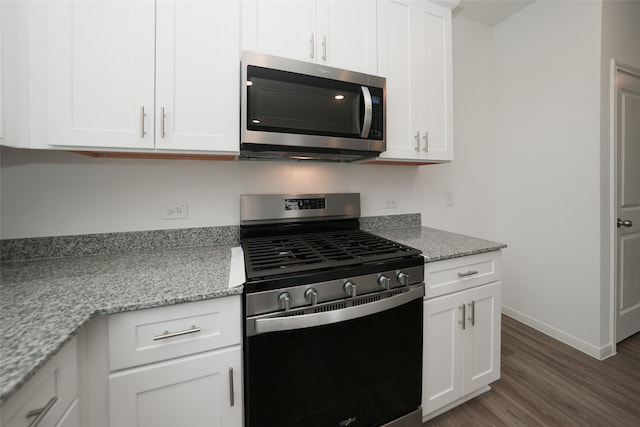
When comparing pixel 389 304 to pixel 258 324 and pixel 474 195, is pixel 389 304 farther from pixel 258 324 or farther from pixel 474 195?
pixel 474 195

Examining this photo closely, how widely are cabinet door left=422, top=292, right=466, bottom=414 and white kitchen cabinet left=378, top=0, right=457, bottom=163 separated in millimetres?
868

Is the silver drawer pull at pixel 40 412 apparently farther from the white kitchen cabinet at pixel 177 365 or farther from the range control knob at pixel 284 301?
the range control knob at pixel 284 301

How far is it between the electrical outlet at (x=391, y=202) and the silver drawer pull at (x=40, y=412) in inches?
72.5

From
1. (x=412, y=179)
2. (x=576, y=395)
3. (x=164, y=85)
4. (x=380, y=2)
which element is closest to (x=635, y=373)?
(x=576, y=395)

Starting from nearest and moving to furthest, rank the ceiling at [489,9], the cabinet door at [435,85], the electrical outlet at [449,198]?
the cabinet door at [435,85] → the ceiling at [489,9] → the electrical outlet at [449,198]

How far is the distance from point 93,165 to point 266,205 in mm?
866

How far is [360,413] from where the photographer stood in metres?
1.15

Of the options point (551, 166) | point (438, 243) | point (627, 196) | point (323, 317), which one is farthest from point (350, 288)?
point (627, 196)

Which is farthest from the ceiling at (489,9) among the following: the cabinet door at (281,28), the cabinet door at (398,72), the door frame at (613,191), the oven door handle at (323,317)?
the oven door handle at (323,317)

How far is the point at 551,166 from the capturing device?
2119 mm

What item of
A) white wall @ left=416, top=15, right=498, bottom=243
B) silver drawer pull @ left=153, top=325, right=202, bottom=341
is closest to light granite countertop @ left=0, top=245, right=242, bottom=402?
silver drawer pull @ left=153, top=325, right=202, bottom=341

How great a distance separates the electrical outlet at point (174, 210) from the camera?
1.42m

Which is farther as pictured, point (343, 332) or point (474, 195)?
point (474, 195)

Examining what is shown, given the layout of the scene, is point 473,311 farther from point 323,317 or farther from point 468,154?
point 468,154
